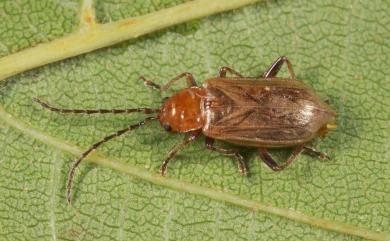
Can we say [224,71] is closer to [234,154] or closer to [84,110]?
[234,154]

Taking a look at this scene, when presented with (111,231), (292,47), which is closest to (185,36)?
(292,47)

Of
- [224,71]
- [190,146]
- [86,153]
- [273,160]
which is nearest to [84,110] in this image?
[86,153]

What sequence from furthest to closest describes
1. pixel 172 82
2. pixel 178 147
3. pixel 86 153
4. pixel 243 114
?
1. pixel 172 82
2. pixel 178 147
3. pixel 243 114
4. pixel 86 153

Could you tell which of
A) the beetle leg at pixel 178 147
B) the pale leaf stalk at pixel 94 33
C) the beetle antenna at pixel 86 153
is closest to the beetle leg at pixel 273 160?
the beetle leg at pixel 178 147

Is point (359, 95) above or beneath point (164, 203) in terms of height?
above

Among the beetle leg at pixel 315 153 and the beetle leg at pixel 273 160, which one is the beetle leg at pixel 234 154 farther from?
the beetle leg at pixel 315 153

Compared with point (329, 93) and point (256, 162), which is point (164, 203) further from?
point (329, 93)

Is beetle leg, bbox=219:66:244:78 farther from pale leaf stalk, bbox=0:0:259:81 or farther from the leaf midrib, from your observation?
the leaf midrib
